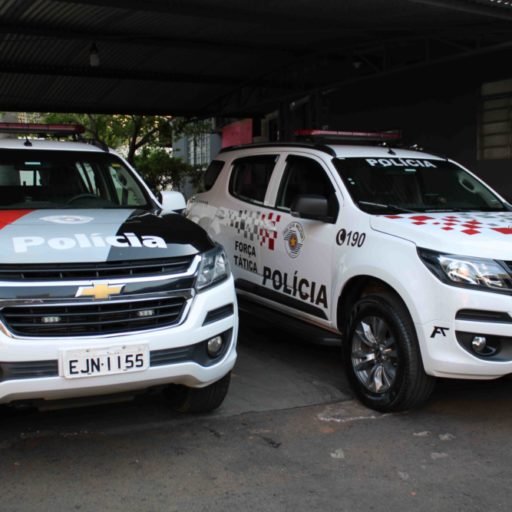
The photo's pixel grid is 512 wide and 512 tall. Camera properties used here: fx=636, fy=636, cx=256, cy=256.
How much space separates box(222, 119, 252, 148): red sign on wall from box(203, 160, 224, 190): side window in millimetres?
11690

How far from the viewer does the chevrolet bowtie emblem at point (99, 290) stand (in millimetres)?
3314

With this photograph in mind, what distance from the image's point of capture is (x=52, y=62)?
11820 mm

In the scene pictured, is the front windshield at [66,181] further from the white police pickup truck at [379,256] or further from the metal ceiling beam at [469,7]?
the metal ceiling beam at [469,7]

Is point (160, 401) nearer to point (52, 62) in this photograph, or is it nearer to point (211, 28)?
point (211, 28)

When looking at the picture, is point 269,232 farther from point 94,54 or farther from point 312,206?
point 94,54

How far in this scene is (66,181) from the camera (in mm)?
5191

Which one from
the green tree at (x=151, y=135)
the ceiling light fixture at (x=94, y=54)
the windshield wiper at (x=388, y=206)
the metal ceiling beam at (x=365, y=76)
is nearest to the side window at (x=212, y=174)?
the windshield wiper at (x=388, y=206)

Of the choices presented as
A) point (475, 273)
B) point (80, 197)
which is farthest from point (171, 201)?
point (475, 273)

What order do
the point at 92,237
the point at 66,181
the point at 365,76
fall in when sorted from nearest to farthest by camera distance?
1. the point at 92,237
2. the point at 66,181
3. the point at 365,76

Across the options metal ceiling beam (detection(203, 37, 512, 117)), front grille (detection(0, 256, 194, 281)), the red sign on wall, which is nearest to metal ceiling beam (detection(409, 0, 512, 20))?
metal ceiling beam (detection(203, 37, 512, 117))

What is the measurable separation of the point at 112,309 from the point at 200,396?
1.01 meters

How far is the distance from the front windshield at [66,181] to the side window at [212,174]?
1588 mm

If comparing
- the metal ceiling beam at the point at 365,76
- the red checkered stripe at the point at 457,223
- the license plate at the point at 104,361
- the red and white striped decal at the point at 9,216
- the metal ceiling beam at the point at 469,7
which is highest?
the metal ceiling beam at the point at 469,7

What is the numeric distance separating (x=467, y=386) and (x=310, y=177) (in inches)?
83.1
